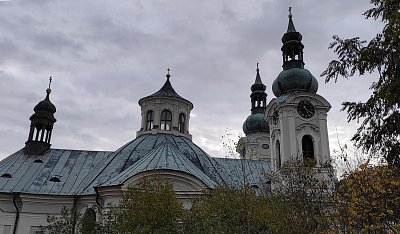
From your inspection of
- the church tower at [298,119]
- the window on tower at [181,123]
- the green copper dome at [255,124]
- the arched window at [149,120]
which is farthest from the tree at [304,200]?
the green copper dome at [255,124]

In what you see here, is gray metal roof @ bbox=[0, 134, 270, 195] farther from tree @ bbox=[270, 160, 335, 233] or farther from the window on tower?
tree @ bbox=[270, 160, 335, 233]

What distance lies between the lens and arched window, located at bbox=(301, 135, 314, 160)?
89.6 ft

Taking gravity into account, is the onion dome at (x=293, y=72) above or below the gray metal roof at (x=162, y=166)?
above

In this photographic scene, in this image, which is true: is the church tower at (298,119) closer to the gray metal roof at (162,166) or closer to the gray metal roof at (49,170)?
the gray metal roof at (162,166)

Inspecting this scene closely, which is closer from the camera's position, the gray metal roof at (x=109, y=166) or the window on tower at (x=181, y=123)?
the gray metal roof at (x=109, y=166)

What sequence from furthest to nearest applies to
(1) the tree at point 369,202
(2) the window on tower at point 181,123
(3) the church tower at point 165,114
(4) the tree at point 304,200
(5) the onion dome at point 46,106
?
(5) the onion dome at point 46,106 < (2) the window on tower at point 181,123 < (3) the church tower at point 165,114 < (4) the tree at point 304,200 < (1) the tree at point 369,202

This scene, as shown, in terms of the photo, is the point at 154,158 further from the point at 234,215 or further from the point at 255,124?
the point at 255,124

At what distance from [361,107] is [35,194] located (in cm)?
2381

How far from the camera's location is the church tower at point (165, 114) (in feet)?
108

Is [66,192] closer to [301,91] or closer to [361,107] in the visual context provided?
[301,91]

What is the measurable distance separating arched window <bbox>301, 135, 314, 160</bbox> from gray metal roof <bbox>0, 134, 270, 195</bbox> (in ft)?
10.5

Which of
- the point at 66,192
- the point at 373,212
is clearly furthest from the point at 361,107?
the point at 66,192

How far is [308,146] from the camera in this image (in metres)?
27.5

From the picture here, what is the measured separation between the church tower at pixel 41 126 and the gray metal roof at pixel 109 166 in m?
0.64
